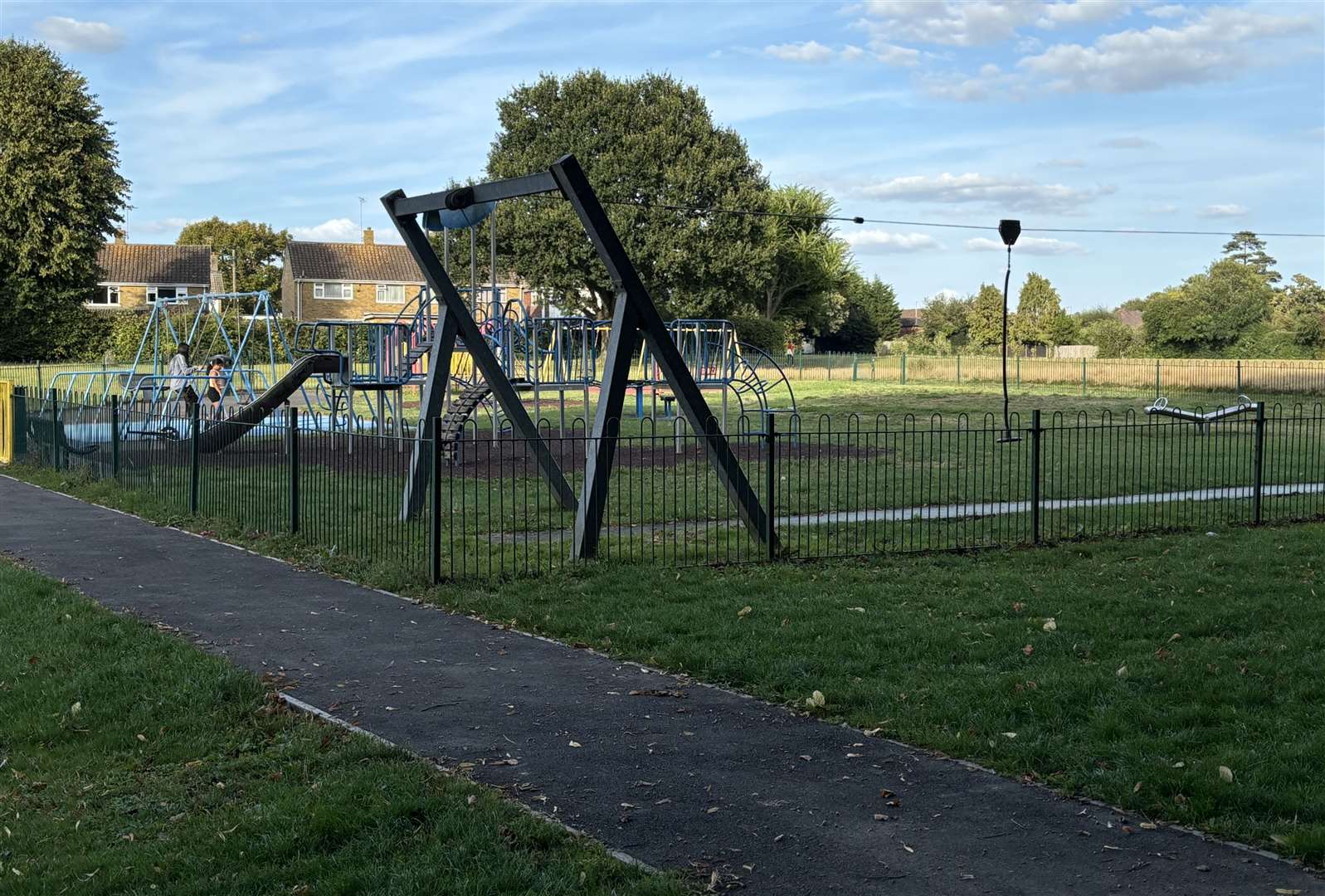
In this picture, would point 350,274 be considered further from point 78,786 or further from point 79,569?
point 78,786

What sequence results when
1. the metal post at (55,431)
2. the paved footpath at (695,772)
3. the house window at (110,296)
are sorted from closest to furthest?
the paved footpath at (695,772) → the metal post at (55,431) → the house window at (110,296)

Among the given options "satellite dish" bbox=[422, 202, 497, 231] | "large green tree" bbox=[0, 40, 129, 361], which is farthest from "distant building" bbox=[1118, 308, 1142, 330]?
"satellite dish" bbox=[422, 202, 497, 231]

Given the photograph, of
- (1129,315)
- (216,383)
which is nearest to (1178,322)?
(216,383)

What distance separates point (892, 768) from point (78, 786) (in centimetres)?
356

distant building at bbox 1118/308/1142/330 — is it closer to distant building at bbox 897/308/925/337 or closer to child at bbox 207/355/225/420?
distant building at bbox 897/308/925/337

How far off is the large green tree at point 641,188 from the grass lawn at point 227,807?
153 ft

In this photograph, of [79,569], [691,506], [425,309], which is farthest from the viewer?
[425,309]

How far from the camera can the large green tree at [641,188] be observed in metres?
53.8

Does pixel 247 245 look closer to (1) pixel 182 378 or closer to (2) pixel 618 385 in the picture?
(1) pixel 182 378

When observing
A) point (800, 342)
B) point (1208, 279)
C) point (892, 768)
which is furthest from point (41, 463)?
point (1208, 279)

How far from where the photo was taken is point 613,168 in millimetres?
54031

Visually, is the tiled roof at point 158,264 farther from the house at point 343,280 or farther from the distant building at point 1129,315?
the distant building at point 1129,315

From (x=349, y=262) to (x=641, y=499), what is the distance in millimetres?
71436

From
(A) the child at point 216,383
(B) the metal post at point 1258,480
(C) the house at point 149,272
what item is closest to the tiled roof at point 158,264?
(C) the house at point 149,272
